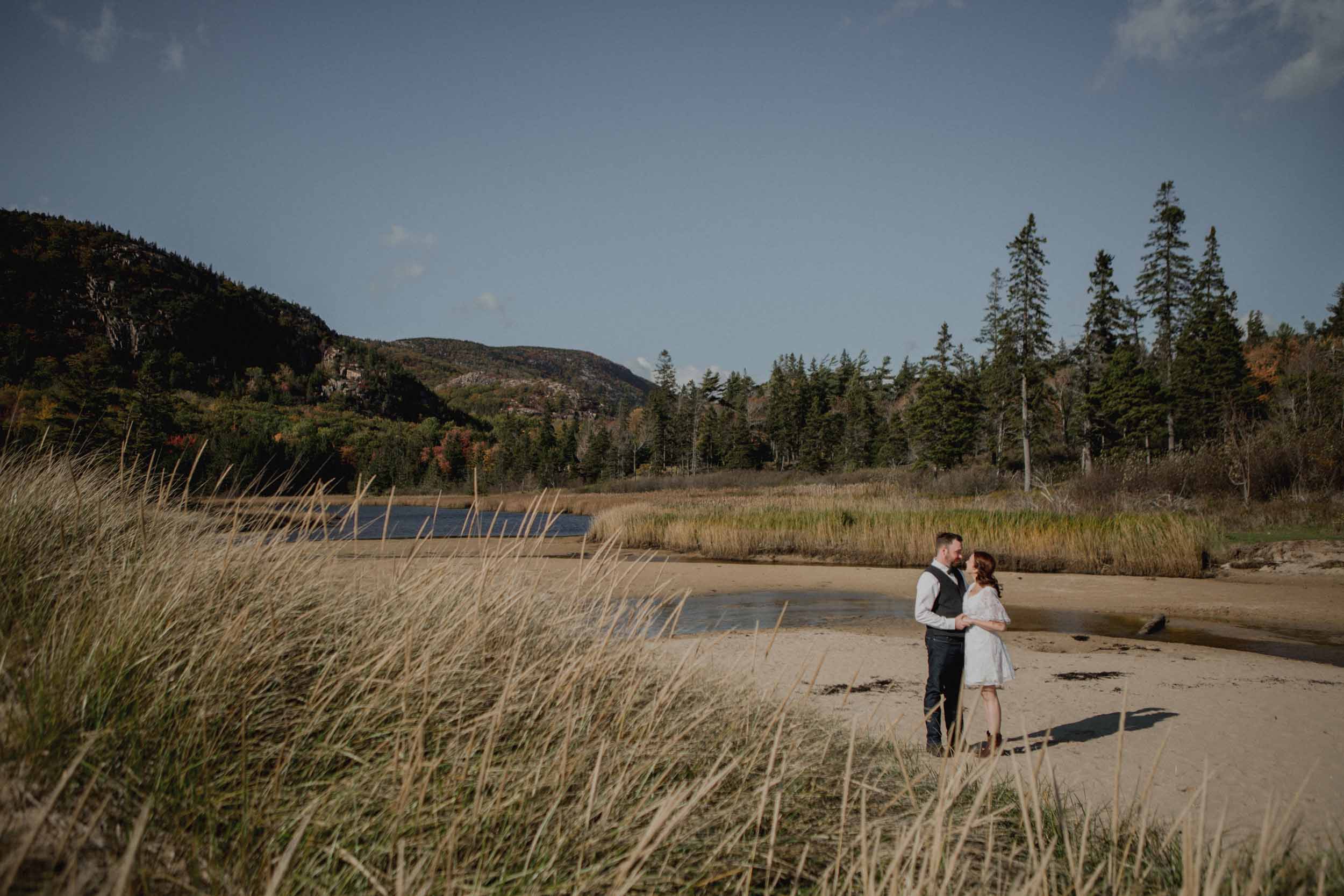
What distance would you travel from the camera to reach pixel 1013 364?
38406 millimetres

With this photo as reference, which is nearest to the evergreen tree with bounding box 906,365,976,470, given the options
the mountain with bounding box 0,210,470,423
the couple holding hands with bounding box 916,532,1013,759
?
the couple holding hands with bounding box 916,532,1013,759

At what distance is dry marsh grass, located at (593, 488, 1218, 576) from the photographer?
1727 centimetres

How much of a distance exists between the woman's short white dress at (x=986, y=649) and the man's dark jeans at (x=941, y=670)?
95mm

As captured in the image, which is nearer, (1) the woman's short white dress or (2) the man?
(1) the woman's short white dress

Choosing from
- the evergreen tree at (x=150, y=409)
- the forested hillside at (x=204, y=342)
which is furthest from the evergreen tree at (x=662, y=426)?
the evergreen tree at (x=150, y=409)

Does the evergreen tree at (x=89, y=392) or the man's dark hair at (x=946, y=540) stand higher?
the evergreen tree at (x=89, y=392)

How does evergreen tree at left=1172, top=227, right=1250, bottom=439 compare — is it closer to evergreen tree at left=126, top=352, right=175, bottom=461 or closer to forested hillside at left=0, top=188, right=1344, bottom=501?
forested hillside at left=0, top=188, right=1344, bottom=501

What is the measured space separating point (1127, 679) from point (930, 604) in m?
3.35

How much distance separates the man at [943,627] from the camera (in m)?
5.54

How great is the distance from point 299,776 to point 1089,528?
67.6 ft

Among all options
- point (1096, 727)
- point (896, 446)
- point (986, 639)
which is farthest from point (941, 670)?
point (896, 446)

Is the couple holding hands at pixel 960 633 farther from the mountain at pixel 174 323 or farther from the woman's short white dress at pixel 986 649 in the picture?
the mountain at pixel 174 323

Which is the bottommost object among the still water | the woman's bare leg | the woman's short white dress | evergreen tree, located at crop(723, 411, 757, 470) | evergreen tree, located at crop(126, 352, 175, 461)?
the still water

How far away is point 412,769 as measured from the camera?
163cm
